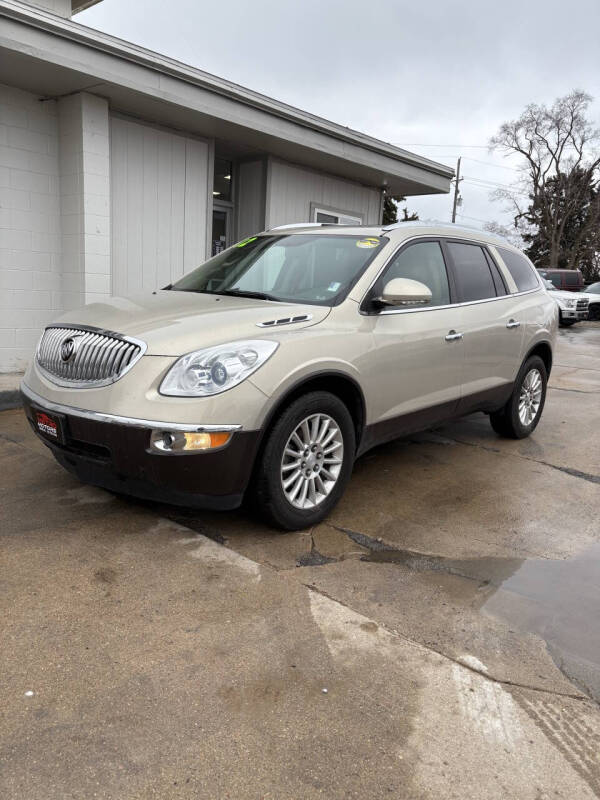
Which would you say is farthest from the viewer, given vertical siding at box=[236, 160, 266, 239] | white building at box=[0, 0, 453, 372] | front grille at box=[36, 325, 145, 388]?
vertical siding at box=[236, 160, 266, 239]

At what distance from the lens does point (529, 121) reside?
44562 mm

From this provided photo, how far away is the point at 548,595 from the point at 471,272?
277 cm

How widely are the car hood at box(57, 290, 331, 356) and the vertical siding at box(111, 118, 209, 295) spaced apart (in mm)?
4044

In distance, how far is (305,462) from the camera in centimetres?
365

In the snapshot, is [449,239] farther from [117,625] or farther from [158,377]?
[117,625]

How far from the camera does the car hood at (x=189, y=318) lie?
10.9 ft

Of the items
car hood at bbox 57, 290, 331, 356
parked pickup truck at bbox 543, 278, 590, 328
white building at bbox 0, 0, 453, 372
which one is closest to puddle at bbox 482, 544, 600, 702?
car hood at bbox 57, 290, 331, 356

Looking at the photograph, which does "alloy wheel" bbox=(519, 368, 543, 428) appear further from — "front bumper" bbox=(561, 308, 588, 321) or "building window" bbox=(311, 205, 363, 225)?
"front bumper" bbox=(561, 308, 588, 321)

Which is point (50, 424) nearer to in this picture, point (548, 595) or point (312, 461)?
point (312, 461)

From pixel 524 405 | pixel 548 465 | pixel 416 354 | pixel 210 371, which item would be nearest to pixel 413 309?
pixel 416 354

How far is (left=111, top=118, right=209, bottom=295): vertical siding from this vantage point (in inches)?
307

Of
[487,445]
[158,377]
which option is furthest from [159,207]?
[158,377]

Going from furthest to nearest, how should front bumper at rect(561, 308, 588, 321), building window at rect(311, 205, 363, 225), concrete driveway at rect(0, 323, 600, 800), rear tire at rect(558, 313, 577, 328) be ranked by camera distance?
rear tire at rect(558, 313, 577, 328), front bumper at rect(561, 308, 588, 321), building window at rect(311, 205, 363, 225), concrete driveway at rect(0, 323, 600, 800)

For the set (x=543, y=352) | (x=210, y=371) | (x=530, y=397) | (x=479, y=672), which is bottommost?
(x=479, y=672)
